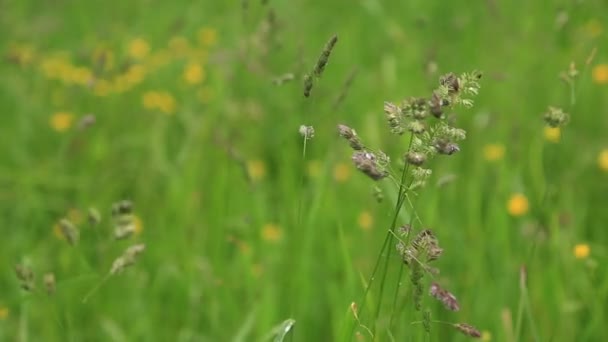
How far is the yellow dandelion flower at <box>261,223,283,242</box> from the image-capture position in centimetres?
206

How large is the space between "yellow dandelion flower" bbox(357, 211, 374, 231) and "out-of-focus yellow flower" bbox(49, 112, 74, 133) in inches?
46.3

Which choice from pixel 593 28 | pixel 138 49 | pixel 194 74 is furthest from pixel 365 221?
pixel 138 49

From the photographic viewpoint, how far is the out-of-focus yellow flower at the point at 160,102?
296cm

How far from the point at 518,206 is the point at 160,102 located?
4.61 feet

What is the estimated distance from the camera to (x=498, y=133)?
258cm

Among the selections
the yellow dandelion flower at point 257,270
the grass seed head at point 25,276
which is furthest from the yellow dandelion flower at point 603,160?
the grass seed head at point 25,276

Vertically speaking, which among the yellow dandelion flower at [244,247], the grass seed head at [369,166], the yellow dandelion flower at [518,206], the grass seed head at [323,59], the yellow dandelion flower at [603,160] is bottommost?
the grass seed head at [369,166]

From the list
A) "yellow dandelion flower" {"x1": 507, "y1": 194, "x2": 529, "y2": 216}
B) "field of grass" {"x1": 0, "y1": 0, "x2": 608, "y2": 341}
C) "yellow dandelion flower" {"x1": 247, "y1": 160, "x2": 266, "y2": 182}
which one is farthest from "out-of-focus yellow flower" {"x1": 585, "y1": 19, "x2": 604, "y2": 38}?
"yellow dandelion flower" {"x1": 247, "y1": 160, "x2": 266, "y2": 182}

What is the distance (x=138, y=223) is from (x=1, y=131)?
2.93ft

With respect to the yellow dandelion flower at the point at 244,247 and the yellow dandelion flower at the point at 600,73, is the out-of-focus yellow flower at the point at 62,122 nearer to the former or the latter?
the yellow dandelion flower at the point at 244,247

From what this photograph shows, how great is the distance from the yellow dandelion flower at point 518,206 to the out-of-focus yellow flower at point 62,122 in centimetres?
150

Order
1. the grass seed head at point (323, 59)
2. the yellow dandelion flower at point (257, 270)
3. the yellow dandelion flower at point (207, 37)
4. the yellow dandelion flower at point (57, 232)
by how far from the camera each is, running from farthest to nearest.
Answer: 1. the yellow dandelion flower at point (207, 37)
2. the yellow dandelion flower at point (57, 232)
3. the yellow dandelion flower at point (257, 270)
4. the grass seed head at point (323, 59)

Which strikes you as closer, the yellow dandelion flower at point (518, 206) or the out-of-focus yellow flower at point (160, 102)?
the yellow dandelion flower at point (518, 206)

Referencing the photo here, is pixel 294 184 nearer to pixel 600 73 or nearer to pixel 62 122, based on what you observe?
pixel 62 122
